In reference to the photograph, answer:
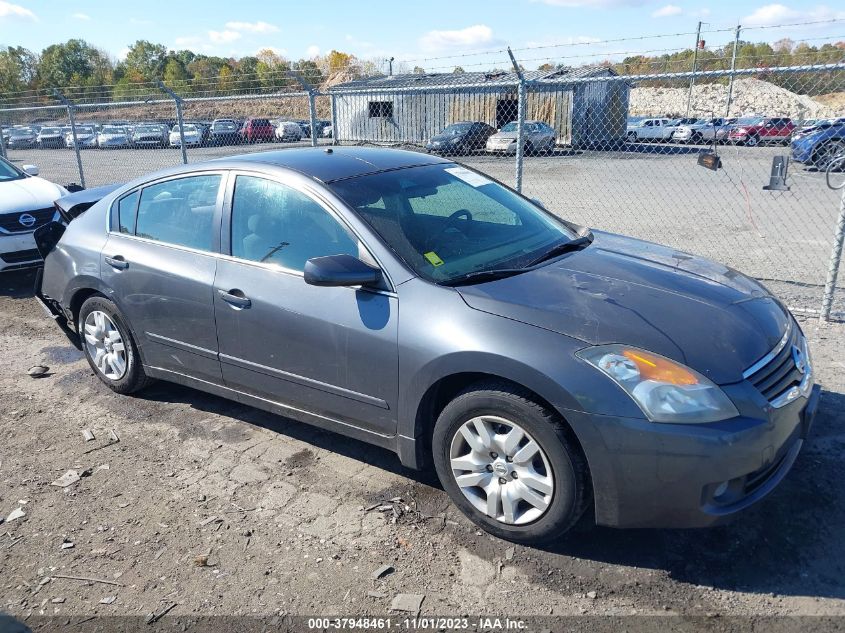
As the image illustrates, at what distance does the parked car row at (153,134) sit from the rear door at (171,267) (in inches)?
790

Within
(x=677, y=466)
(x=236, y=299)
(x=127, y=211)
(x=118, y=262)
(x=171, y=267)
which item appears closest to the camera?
(x=677, y=466)

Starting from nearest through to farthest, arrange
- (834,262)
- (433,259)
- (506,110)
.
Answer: (433,259)
(834,262)
(506,110)

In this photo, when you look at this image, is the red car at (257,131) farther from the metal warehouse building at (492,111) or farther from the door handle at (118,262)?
the door handle at (118,262)

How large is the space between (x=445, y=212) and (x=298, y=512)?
1.82 meters

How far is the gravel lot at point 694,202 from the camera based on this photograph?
807 centimetres

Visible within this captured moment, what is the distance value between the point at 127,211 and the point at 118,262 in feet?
1.34

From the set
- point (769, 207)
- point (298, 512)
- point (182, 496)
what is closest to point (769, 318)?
point (298, 512)

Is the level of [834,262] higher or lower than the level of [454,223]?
lower

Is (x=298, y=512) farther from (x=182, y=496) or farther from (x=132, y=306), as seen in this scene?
(x=132, y=306)

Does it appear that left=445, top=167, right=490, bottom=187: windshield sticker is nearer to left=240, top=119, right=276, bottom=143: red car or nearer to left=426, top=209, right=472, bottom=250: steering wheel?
left=426, top=209, right=472, bottom=250: steering wheel

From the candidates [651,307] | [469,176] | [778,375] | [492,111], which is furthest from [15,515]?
[492,111]

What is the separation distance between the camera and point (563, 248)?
12.3 ft

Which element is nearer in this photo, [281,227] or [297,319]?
[297,319]

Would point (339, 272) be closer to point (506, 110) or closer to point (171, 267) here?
point (171, 267)
